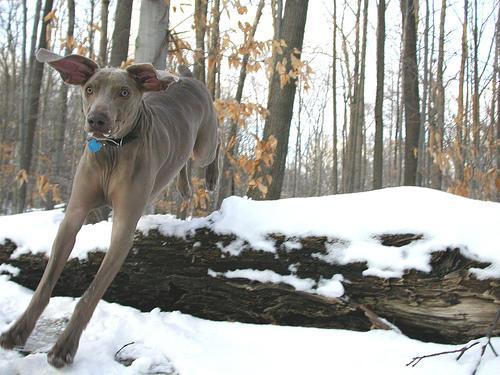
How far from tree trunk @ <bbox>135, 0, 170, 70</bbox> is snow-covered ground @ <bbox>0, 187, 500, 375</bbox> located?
2.17 metres

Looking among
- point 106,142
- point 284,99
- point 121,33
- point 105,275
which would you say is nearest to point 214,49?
point 121,33

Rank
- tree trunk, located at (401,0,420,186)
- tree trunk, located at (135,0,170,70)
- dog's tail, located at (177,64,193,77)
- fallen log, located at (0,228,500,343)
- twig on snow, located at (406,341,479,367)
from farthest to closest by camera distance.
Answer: tree trunk, located at (401,0,420,186) → tree trunk, located at (135,0,170,70) → dog's tail, located at (177,64,193,77) → fallen log, located at (0,228,500,343) → twig on snow, located at (406,341,479,367)

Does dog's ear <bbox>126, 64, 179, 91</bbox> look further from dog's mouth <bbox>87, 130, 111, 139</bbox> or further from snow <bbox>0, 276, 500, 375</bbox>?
snow <bbox>0, 276, 500, 375</bbox>

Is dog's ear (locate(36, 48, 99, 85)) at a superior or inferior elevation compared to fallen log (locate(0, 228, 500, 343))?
superior

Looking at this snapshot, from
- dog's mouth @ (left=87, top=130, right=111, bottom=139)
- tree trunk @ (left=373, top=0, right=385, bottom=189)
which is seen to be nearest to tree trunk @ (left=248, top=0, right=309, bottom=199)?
dog's mouth @ (left=87, top=130, right=111, bottom=139)

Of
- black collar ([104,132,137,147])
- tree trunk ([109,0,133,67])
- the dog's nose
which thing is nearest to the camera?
the dog's nose

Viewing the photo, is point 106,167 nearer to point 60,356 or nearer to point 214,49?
point 60,356

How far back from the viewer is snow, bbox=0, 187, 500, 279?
279 centimetres

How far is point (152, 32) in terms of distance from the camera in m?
5.05

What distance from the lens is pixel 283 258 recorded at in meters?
3.16

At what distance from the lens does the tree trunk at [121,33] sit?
5992mm

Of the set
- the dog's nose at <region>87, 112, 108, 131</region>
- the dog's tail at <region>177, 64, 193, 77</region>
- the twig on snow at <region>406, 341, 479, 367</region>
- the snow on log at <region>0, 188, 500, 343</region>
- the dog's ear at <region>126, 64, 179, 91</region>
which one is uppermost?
the dog's tail at <region>177, 64, 193, 77</region>

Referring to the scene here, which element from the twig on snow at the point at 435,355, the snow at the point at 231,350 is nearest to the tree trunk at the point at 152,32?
the snow at the point at 231,350

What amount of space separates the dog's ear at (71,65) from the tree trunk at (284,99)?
12.7 feet
